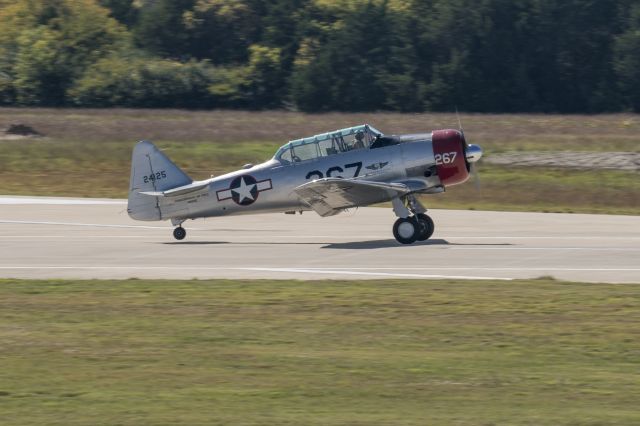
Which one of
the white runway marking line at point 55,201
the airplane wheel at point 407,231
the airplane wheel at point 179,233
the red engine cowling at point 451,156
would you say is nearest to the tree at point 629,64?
the white runway marking line at point 55,201

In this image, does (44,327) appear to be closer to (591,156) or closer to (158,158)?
(158,158)

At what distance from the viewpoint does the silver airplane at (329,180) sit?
21.6 metres

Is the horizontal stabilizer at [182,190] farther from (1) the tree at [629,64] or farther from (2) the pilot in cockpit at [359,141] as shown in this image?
(1) the tree at [629,64]

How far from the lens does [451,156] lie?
70.4 feet

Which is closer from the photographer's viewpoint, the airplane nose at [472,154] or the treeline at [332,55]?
the airplane nose at [472,154]

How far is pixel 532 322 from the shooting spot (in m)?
13.3

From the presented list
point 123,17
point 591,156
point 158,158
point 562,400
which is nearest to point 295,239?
point 158,158

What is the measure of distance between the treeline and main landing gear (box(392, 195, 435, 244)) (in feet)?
165

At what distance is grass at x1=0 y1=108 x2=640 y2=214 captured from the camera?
32.8 metres

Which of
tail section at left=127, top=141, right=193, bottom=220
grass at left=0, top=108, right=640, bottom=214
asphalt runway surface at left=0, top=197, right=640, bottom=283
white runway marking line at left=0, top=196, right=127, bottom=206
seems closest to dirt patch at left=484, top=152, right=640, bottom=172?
grass at left=0, top=108, right=640, bottom=214

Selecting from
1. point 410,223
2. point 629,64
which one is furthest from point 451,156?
point 629,64

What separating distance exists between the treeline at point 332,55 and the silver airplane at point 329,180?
48.2 m

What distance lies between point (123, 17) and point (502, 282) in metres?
77.7

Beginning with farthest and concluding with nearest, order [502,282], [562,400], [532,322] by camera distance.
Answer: [502,282] → [532,322] → [562,400]
